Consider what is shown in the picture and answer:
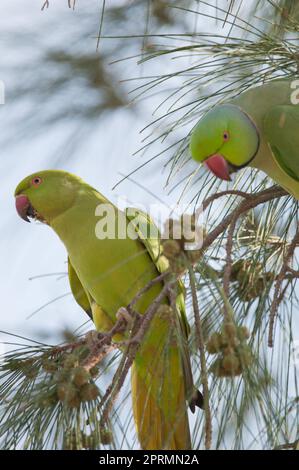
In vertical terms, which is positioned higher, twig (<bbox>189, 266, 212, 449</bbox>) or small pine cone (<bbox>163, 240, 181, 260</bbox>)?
small pine cone (<bbox>163, 240, 181, 260</bbox>)

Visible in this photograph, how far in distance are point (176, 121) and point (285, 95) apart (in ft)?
0.99

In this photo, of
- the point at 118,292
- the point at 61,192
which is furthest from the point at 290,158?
the point at 61,192

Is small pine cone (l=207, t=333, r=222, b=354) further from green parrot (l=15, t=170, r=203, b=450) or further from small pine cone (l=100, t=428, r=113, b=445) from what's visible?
green parrot (l=15, t=170, r=203, b=450)

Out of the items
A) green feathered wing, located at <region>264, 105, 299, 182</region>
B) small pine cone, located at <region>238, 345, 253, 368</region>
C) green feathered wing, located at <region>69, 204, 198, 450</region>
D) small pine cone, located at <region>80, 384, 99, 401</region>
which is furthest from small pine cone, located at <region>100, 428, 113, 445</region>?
green feathered wing, located at <region>264, 105, 299, 182</region>

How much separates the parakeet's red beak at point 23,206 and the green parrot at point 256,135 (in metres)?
0.72

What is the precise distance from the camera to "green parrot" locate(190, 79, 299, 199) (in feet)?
6.13

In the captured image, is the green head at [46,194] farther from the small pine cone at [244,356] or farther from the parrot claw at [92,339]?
the small pine cone at [244,356]

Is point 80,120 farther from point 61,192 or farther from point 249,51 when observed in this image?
point 249,51

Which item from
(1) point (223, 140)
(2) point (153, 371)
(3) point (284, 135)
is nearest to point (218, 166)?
(1) point (223, 140)

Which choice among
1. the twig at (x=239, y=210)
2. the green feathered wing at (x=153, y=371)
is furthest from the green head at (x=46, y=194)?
the twig at (x=239, y=210)

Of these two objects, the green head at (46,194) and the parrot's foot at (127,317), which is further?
the green head at (46,194)

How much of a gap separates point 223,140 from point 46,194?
0.66 metres

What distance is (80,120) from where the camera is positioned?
2.39 meters

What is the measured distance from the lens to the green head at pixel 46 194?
92.4 inches
